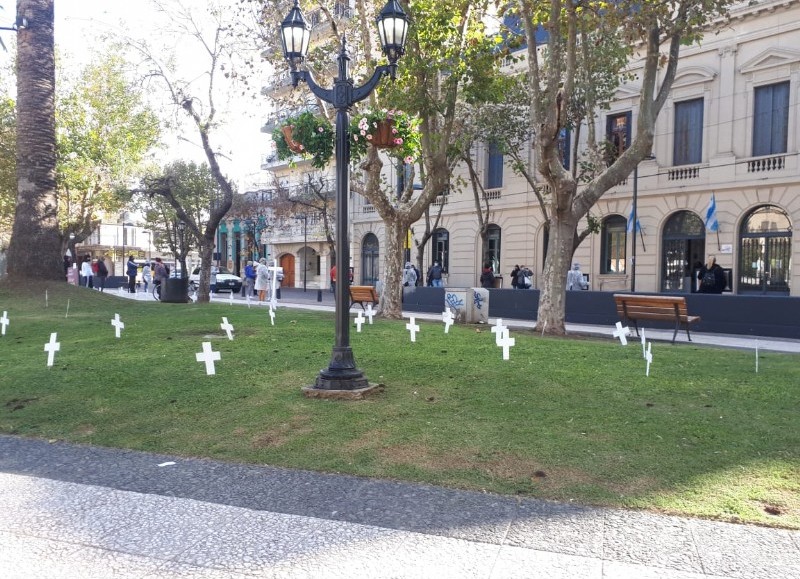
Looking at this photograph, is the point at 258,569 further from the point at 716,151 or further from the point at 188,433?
the point at 716,151

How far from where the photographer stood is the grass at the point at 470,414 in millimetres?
4863

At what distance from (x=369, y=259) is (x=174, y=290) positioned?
20.4 metres

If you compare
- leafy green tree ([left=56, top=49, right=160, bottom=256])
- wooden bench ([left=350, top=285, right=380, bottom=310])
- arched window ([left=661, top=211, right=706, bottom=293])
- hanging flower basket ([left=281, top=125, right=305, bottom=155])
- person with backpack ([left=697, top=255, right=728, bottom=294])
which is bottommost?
wooden bench ([left=350, top=285, right=380, bottom=310])

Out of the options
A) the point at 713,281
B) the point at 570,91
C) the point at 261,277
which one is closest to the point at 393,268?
the point at 570,91

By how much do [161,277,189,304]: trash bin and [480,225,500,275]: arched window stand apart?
51.2 feet

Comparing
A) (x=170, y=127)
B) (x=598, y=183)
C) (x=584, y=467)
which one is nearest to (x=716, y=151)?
(x=598, y=183)

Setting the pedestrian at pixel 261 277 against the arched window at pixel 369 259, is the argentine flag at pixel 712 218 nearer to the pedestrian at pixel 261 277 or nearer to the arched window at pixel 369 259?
the pedestrian at pixel 261 277

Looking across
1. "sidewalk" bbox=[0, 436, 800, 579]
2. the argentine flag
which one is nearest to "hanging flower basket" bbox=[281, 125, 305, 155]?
"sidewalk" bbox=[0, 436, 800, 579]

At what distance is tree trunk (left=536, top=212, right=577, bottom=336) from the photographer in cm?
1340

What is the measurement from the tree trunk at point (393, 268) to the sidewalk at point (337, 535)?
11.7 meters

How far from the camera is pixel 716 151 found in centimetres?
2492

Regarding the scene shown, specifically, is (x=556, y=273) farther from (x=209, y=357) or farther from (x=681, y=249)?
(x=681, y=249)

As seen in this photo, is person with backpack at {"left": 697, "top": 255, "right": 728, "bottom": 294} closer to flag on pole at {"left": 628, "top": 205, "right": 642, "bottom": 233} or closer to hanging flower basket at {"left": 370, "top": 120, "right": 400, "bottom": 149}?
flag on pole at {"left": 628, "top": 205, "right": 642, "bottom": 233}

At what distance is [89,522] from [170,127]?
1932cm
